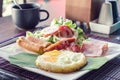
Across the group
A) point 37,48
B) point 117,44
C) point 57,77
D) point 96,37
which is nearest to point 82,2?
point 96,37

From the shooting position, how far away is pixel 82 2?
1182 millimetres

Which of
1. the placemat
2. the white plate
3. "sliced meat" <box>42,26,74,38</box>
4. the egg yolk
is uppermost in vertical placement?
"sliced meat" <box>42,26,74,38</box>

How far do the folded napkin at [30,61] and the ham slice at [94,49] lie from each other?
37 millimetres

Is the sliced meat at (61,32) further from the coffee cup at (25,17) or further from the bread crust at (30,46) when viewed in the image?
the coffee cup at (25,17)

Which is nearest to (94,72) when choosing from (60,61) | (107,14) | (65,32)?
(60,61)

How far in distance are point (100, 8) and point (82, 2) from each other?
4.1 inches

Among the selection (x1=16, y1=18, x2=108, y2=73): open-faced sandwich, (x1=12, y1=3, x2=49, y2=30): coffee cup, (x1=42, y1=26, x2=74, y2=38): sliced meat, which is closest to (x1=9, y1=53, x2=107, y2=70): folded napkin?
(x1=16, y1=18, x2=108, y2=73): open-faced sandwich

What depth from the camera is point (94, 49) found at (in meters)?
0.89

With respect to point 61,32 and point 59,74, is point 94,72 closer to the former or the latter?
point 59,74

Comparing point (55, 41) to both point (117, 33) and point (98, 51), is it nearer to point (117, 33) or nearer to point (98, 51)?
point (98, 51)

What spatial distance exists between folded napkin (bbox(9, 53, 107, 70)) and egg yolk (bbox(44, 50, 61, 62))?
0.05 meters

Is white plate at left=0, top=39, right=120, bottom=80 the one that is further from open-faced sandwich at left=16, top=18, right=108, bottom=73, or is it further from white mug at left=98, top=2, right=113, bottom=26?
white mug at left=98, top=2, right=113, bottom=26

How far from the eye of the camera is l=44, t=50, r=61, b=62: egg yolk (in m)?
0.77

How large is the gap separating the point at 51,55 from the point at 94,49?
0.56 ft
